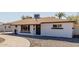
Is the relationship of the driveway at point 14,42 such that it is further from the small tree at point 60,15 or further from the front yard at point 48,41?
the small tree at point 60,15

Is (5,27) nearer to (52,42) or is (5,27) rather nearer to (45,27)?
(45,27)

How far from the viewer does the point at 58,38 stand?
10266mm

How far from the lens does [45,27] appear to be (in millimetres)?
10547

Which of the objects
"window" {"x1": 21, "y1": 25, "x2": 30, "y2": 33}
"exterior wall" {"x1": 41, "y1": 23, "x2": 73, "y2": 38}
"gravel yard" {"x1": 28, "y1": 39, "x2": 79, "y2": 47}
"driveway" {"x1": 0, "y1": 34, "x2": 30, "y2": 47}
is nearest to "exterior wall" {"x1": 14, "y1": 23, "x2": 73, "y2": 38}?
"exterior wall" {"x1": 41, "y1": 23, "x2": 73, "y2": 38}

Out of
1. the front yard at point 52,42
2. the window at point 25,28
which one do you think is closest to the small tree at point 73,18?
the front yard at point 52,42

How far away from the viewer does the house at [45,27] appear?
10328 mm

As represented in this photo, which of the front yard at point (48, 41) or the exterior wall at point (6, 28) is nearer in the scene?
the front yard at point (48, 41)

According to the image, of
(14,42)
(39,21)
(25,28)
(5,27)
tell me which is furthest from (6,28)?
(39,21)

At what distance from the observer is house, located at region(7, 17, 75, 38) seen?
1033cm

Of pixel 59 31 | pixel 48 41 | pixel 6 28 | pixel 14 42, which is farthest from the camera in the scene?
pixel 59 31

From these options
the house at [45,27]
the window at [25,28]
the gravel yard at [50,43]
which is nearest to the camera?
the gravel yard at [50,43]
